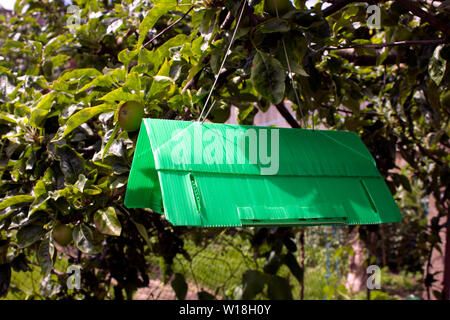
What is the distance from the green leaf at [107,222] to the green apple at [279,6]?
584 millimetres

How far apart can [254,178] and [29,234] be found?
25.5 inches

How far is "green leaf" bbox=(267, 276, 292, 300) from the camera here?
216 cm

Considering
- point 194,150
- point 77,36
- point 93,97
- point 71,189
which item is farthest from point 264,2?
point 77,36

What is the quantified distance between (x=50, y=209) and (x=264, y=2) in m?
0.73

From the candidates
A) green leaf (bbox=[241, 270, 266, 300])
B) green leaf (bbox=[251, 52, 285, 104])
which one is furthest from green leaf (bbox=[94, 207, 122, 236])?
green leaf (bbox=[241, 270, 266, 300])

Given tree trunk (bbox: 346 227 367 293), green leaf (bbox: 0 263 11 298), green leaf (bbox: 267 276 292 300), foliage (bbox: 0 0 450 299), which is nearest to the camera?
foliage (bbox: 0 0 450 299)

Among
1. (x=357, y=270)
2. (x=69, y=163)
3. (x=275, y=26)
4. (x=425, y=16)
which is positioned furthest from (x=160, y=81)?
(x=357, y=270)

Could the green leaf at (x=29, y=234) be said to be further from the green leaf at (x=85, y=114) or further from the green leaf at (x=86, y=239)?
the green leaf at (x=85, y=114)

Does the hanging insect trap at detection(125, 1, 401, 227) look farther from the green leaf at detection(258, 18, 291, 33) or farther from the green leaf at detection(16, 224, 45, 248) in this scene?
the green leaf at detection(16, 224, 45, 248)

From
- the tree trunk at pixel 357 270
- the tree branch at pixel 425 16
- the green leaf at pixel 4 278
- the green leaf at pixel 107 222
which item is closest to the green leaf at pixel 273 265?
the green leaf at pixel 4 278

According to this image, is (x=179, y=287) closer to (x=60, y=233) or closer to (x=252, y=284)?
(x=252, y=284)

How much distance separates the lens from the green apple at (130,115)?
984mm

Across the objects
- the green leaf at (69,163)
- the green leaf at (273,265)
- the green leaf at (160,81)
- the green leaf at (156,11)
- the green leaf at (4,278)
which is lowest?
the green leaf at (4,278)

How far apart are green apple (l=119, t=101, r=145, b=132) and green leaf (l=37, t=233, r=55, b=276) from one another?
0.40 m
